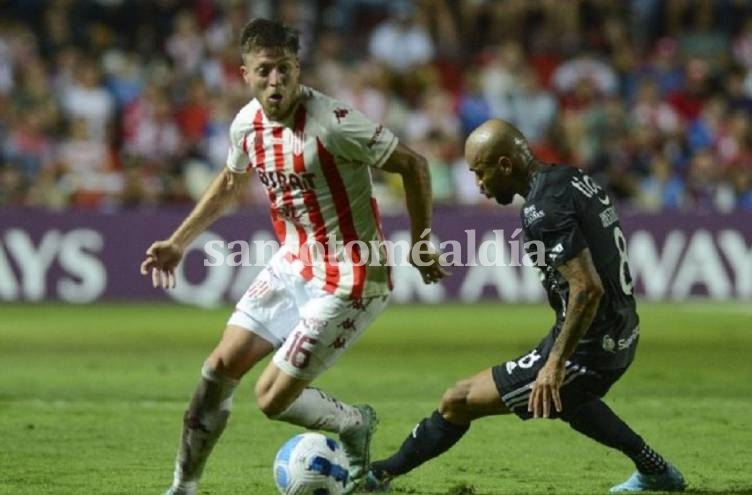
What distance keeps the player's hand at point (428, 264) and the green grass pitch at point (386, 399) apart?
118 cm

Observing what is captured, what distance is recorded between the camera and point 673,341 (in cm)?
1513

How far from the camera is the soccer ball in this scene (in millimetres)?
7152

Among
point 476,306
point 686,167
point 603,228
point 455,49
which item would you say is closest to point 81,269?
point 476,306


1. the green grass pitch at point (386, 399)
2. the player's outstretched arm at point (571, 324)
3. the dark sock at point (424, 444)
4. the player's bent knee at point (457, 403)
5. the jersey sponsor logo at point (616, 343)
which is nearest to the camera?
the player's outstretched arm at point (571, 324)

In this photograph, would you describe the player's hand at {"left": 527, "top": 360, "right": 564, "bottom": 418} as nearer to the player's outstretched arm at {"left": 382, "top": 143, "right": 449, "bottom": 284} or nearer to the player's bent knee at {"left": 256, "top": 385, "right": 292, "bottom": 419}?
the player's outstretched arm at {"left": 382, "top": 143, "right": 449, "bottom": 284}

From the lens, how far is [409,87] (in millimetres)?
20922

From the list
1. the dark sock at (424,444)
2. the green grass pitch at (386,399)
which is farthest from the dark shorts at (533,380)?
the green grass pitch at (386,399)

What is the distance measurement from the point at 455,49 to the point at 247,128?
48.5ft

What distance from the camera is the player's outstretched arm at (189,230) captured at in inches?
301

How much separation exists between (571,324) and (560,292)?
1.41 feet

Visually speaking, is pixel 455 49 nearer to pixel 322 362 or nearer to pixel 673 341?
pixel 673 341

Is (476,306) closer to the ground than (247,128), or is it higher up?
closer to the ground

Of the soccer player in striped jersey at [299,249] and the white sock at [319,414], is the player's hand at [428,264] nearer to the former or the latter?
the soccer player in striped jersey at [299,249]

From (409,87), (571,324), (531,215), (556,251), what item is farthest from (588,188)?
(409,87)
